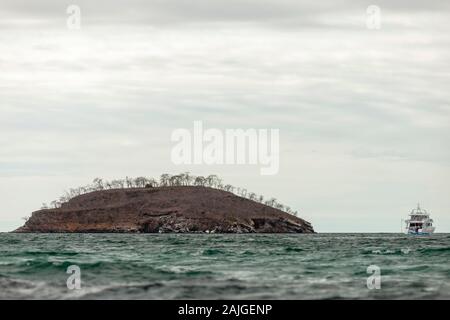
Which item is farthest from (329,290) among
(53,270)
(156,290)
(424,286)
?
(53,270)

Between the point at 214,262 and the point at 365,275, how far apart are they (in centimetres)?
1575

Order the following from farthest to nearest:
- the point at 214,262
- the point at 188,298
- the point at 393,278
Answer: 1. the point at 214,262
2. the point at 393,278
3. the point at 188,298

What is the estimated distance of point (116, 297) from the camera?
4069 cm

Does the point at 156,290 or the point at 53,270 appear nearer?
the point at 156,290

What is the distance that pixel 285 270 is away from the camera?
56.5 m
